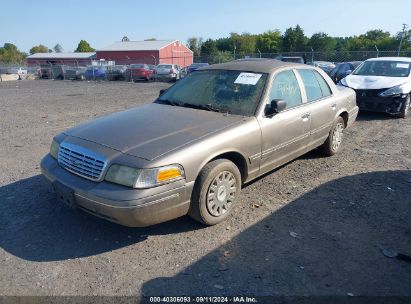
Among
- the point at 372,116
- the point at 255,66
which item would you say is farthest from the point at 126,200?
the point at 372,116

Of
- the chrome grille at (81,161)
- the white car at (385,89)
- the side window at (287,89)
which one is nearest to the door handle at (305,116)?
the side window at (287,89)

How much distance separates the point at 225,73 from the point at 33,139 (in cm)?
479

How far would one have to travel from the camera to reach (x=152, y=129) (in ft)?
12.1

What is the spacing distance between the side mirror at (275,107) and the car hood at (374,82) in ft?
→ 19.9

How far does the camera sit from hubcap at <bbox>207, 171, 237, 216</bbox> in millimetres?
3598

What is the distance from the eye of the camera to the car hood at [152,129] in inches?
131

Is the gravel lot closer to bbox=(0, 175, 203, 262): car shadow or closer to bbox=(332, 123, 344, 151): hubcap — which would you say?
bbox=(0, 175, 203, 262): car shadow

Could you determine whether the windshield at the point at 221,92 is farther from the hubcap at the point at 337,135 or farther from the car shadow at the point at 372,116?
the car shadow at the point at 372,116

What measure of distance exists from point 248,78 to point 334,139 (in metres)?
2.36

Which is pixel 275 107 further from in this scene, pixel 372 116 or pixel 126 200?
pixel 372 116

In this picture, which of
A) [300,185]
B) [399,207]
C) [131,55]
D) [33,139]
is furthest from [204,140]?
[131,55]

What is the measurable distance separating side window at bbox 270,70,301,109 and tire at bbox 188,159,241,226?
120 centimetres

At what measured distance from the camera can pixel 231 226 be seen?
3758 millimetres

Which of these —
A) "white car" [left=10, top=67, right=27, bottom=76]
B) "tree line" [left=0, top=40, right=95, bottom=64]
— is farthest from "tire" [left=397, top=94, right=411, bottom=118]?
"tree line" [left=0, top=40, right=95, bottom=64]
